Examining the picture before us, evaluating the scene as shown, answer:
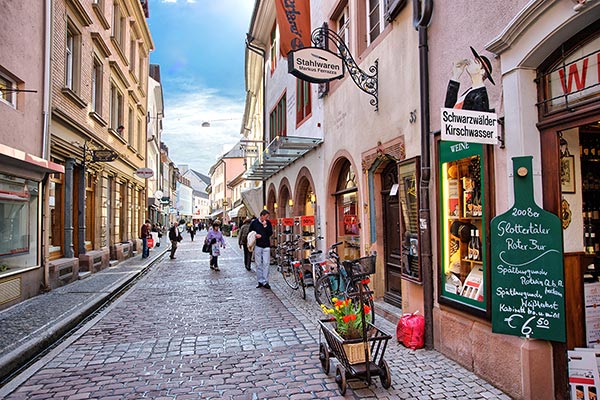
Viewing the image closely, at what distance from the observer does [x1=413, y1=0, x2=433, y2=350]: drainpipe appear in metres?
5.65

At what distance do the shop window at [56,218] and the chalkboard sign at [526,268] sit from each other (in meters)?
10.9

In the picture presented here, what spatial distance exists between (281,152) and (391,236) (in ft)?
20.8

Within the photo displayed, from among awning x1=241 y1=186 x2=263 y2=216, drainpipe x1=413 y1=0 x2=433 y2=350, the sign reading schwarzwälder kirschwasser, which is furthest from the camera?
awning x1=241 y1=186 x2=263 y2=216

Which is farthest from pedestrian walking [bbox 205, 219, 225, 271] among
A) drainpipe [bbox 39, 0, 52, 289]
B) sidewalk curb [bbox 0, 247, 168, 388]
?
drainpipe [bbox 39, 0, 52, 289]

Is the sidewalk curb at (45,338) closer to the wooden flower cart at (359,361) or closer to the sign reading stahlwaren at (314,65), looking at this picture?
the wooden flower cart at (359,361)

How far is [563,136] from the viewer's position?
4.18 metres

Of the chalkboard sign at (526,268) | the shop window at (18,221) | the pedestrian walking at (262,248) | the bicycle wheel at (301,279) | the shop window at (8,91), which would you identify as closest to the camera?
the chalkboard sign at (526,268)

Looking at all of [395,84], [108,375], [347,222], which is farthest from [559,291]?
[347,222]

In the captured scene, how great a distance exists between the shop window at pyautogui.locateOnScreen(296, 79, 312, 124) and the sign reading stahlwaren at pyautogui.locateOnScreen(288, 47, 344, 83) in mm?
4995

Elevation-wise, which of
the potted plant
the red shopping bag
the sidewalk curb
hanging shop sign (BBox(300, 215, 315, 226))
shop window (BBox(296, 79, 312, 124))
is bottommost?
the sidewalk curb

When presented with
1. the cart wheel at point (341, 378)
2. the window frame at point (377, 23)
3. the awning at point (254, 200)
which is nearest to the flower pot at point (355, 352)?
the cart wheel at point (341, 378)

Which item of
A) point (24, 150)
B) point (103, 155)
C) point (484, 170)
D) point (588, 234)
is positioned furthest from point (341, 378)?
point (103, 155)

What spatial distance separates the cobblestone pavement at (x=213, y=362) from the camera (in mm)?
4332

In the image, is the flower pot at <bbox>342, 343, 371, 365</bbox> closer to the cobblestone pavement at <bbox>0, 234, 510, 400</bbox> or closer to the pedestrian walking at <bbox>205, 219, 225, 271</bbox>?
the cobblestone pavement at <bbox>0, 234, 510, 400</bbox>
